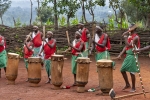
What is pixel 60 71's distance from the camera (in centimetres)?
788

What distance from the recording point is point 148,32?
14062 millimetres

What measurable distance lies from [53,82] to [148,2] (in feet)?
25.4

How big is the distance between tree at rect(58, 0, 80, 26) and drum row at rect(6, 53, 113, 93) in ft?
24.1

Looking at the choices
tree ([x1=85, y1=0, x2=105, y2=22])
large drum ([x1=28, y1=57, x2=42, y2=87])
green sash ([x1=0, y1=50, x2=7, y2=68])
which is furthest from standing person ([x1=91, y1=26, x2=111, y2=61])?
tree ([x1=85, y1=0, x2=105, y2=22])

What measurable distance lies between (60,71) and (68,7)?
8652 mm

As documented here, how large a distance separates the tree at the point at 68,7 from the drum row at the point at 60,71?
24.1 feet

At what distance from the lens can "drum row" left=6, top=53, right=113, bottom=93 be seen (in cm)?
693

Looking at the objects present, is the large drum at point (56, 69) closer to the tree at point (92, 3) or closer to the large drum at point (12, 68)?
the large drum at point (12, 68)

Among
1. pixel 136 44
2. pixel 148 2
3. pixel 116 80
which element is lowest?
pixel 116 80

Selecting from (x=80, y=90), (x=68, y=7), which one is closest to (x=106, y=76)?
(x=80, y=90)

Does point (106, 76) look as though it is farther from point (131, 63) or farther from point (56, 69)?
point (56, 69)

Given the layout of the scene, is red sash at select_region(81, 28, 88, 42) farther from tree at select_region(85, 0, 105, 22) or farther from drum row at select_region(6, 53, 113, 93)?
tree at select_region(85, 0, 105, 22)

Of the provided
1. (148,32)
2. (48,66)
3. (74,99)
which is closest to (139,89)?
(74,99)

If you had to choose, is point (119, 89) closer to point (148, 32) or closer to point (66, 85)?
point (66, 85)
